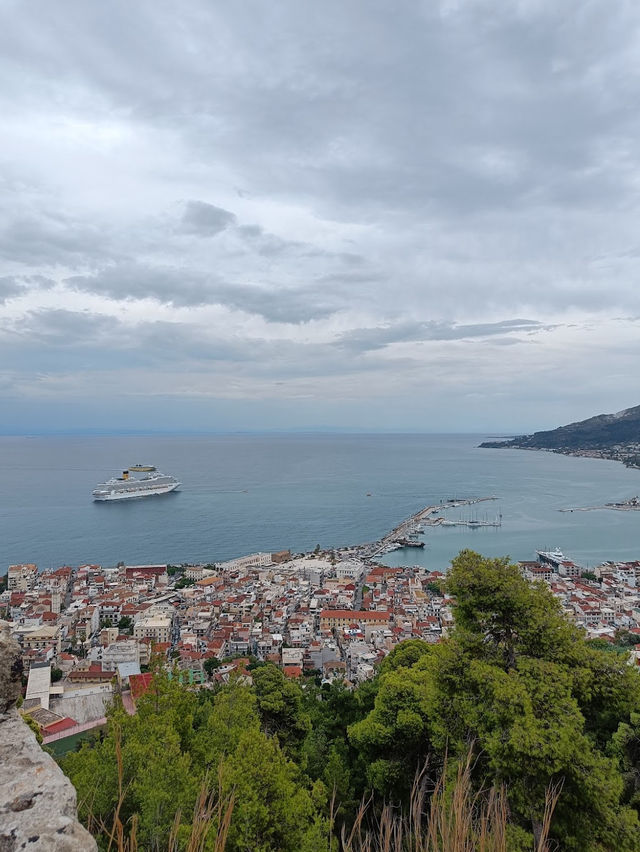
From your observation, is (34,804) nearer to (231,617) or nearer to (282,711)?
(282,711)

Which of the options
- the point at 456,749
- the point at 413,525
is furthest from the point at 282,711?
the point at 413,525

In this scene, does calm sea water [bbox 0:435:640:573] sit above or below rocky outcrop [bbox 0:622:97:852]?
below

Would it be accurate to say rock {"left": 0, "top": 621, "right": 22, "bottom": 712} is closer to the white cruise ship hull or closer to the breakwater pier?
the breakwater pier

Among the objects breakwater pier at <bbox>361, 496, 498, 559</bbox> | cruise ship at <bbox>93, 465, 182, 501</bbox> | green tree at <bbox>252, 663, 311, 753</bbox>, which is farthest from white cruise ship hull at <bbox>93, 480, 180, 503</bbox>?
green tree at <bbox>252, 663, 311, 753</bbox>

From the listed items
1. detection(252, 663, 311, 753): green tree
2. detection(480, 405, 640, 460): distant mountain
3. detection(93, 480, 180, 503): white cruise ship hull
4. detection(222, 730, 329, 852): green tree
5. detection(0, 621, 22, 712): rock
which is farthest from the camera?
detection(480, 405, 640, 460): distant mountain

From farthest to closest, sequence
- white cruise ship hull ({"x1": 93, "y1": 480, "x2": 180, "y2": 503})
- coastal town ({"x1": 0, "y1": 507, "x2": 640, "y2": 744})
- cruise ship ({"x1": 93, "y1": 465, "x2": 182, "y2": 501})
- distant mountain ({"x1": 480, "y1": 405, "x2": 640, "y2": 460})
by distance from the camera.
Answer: distant mountain ({"x1": 480, "y1": 405, "x2": 640, "y2": 460})
cruise ship ({"x1": 93, "y1": 465, "x2": 182, "y2": 501})
white cruise ship hull ({"x1": 93, "y1": 480, "x2": 180, "y2": 503})
coastal town ({"x1": 0, "y1": 507, "x2": 640, "y2": 744})

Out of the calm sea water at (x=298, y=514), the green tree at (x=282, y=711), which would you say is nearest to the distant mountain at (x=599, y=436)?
the calm sea water at (x=298, y=514)
